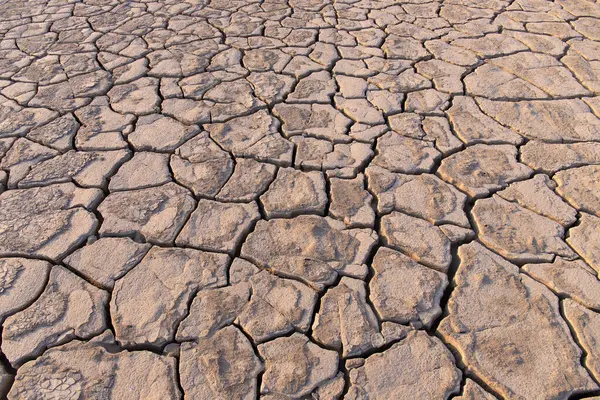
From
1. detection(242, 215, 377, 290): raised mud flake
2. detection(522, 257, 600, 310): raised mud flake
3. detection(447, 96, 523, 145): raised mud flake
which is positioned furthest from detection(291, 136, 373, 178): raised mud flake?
detection(522, 257, 600, 310): raised mud flake

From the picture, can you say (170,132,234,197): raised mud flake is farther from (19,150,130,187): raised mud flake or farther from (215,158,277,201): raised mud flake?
(19,150,130,187): raised mud flake

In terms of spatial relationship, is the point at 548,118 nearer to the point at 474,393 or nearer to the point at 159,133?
the point at 474,393

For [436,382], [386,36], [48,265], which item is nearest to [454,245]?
[436,382]

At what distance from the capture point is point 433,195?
2002mm

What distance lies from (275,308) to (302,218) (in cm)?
47

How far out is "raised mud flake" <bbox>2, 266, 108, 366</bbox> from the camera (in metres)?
1.45

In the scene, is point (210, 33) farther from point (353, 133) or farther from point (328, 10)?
point (353, 133)

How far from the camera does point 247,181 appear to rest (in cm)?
210

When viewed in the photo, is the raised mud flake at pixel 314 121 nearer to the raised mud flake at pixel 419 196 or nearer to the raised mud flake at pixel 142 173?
the raised mud flake at pixel 419 196

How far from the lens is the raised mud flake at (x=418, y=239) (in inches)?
67.9

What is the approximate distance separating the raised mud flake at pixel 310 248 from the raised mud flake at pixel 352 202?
0.05 meters

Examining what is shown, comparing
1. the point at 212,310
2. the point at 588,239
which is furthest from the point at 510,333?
the point at 212,310

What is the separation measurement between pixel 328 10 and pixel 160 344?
327 cm

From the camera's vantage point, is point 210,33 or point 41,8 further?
point 41,8
